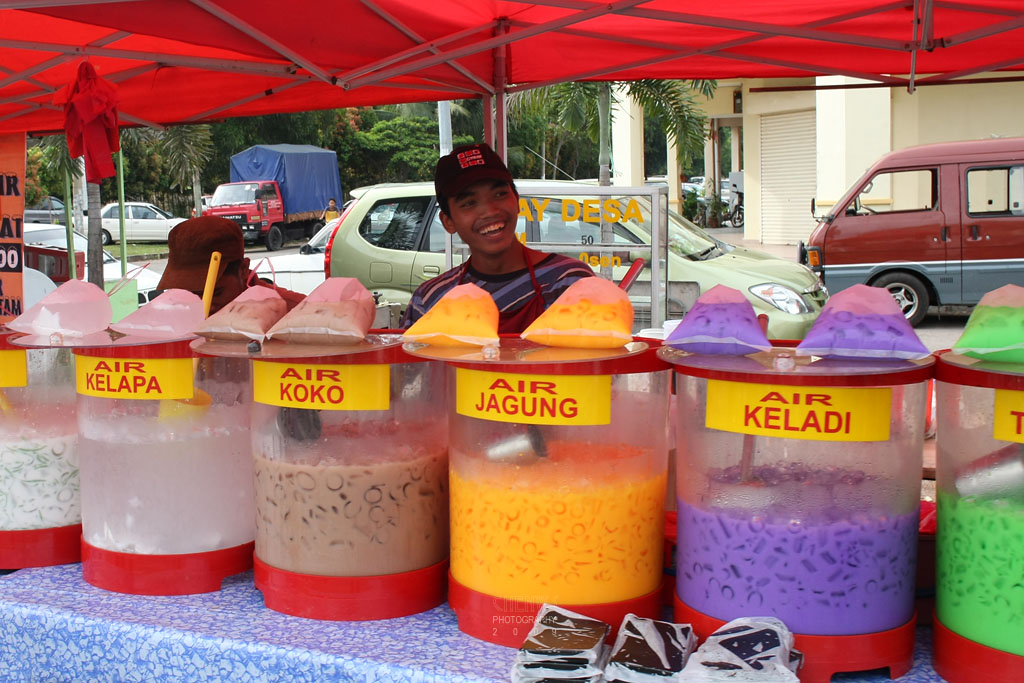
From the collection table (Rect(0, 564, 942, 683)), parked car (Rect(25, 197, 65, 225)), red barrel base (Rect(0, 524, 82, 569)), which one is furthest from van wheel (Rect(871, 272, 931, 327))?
parked car (Rect(25, 197, 65, 225))

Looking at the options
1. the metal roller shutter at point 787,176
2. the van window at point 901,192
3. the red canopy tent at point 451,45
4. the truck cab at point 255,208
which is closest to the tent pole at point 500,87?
the red canopy tent at point 451,45

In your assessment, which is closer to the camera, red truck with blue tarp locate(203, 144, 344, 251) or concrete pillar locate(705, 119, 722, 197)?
red truck with blue tarp locate(203, 144, 344, 251)

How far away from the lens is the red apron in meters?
2.11

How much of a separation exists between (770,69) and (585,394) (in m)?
2.67

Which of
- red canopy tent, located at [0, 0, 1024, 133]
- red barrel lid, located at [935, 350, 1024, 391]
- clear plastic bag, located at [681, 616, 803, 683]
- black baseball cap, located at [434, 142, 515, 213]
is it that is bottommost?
clear plastic bag, located at [681, 616, 803, 683]

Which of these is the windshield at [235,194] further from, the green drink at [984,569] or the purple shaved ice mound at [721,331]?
the green drink at [984,569]

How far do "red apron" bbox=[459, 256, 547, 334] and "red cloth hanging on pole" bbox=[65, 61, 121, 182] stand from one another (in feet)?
3.86

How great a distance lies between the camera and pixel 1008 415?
109 cm

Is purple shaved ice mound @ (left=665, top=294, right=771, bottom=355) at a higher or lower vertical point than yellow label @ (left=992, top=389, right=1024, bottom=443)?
higher

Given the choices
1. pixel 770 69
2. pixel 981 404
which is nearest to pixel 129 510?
pixel 981 404

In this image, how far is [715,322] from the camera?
49.6 inches

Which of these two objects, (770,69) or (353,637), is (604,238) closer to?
(770,69)

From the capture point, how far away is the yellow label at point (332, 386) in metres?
1.39

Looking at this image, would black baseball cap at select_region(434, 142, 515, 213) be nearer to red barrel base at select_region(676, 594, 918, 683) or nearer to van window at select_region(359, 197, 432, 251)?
red barrel base at select_region(676, 594, 918, 683)
